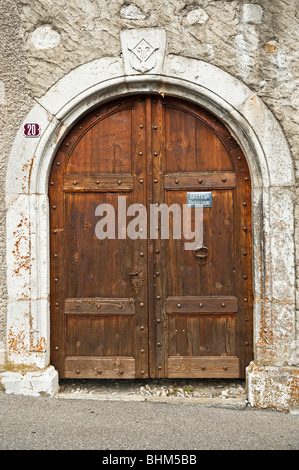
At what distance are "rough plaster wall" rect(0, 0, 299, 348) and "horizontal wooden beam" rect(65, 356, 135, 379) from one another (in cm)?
80

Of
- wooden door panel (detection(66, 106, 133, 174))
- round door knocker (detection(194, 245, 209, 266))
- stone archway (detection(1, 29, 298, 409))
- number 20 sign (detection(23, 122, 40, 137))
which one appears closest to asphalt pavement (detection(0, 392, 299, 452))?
stone archway (detection(1, 29, 298, 409))

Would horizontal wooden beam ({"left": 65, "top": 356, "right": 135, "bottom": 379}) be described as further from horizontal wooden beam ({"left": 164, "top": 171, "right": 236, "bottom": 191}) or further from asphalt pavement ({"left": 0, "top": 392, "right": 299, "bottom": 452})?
horizontal wooden beam ({"left": 164, "top": 171, "right": 236, "bottom": 191})

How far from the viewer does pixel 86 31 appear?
9.79 feet

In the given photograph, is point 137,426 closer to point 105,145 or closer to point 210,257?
point 210,257

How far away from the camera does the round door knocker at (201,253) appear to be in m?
3.11

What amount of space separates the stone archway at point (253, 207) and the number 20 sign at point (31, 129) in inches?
1.2

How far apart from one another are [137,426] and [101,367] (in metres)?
0.65

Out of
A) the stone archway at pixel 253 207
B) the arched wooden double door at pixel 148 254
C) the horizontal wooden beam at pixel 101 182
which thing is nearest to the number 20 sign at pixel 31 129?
the stone archway at pixel 253 207

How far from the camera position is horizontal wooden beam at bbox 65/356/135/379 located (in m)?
3.11

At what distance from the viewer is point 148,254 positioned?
313cm

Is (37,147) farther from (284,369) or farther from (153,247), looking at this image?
(284,369)

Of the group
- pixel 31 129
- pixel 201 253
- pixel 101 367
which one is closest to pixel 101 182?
pixel 31 129

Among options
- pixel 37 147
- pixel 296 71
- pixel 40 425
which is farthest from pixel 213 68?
pixel 40 425

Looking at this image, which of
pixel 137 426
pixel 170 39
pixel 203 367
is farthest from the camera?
pixel 203 367
